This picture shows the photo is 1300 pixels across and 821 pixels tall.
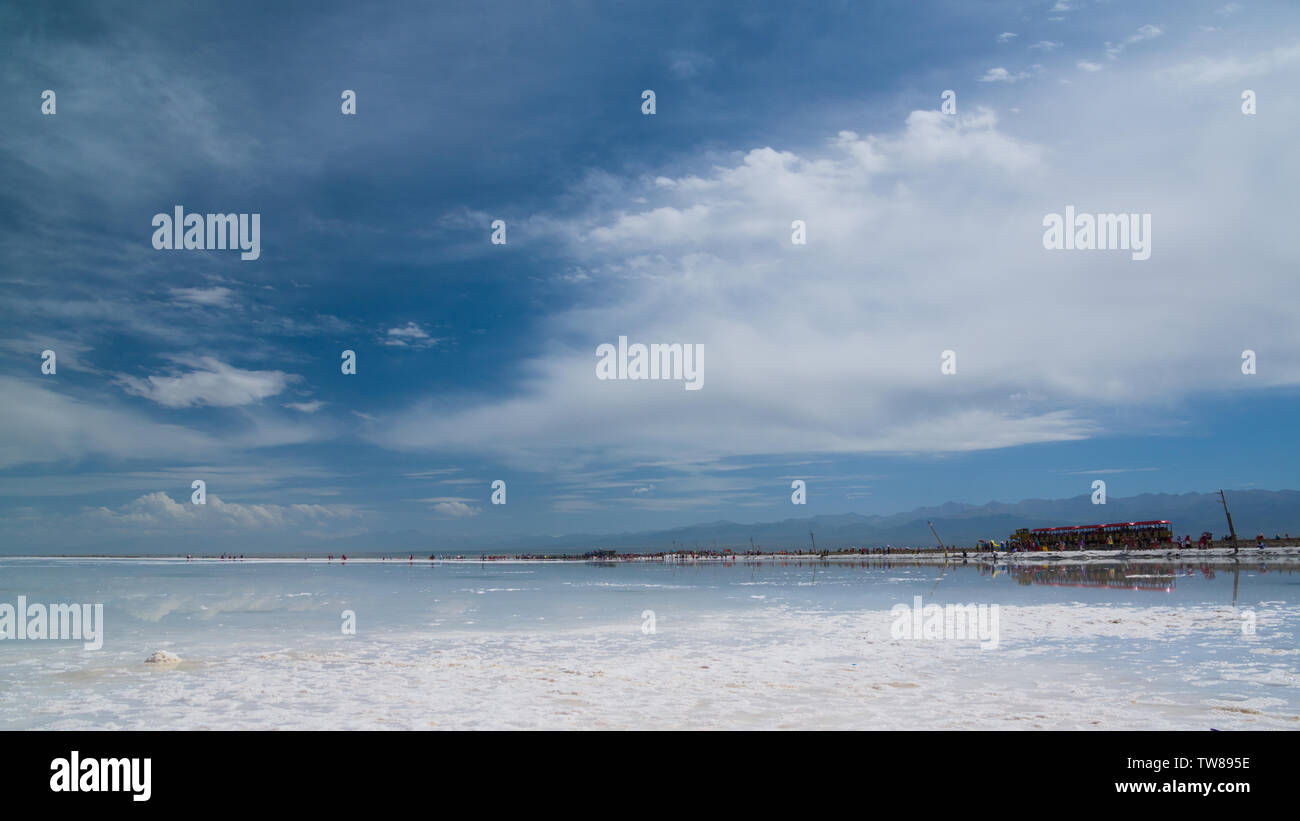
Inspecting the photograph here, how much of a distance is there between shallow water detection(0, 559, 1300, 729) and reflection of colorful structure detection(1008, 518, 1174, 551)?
59070 millimetres

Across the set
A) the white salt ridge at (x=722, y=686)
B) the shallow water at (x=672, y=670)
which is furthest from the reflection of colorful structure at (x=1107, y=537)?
the white salt ridge at (x=722, y=686)

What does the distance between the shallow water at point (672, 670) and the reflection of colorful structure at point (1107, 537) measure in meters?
59.1

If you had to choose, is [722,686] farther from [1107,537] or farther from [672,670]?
[1107,537]

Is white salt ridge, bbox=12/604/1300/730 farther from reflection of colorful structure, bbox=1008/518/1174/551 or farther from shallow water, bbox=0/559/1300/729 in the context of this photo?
reflection of colorful structure, bbox=1008/518/1174/551

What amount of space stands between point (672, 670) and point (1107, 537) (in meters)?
82.9

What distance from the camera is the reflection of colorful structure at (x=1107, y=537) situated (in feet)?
246

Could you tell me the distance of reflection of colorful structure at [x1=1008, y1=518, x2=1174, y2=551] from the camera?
74.9 meters

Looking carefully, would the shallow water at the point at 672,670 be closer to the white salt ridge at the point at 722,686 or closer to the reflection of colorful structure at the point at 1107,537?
the white salt ridge at the point at 722,686
